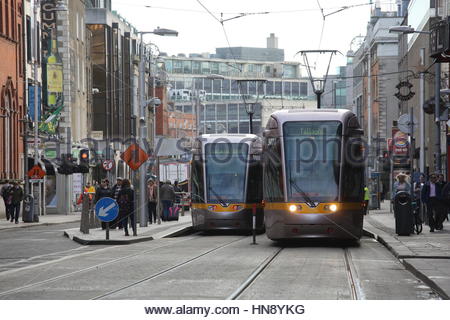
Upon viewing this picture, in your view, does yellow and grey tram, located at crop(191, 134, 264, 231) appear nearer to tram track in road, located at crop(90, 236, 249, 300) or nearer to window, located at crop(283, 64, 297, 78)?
tram track in road, located at crop(90, 236, 249, 300)

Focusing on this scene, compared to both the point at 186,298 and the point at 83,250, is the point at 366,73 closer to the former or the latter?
the point at 83,250

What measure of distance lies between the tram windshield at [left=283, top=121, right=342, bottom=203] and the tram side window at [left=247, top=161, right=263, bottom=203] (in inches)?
381

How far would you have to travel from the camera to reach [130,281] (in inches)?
661

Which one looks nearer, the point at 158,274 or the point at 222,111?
the point at 158,274

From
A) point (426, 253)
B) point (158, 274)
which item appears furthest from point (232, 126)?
point (158, 274)

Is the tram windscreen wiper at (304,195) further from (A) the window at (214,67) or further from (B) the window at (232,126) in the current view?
(A) the window at (214,67)

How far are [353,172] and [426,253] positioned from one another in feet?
Answer: 12.1

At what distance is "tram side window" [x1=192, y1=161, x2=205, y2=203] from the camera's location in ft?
119

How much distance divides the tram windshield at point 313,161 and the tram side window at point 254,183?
31.7 ft

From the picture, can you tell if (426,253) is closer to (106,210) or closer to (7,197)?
(106,210)

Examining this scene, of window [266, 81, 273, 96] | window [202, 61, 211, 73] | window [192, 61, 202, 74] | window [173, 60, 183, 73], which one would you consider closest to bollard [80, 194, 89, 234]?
window [173, 60, 183, 73]

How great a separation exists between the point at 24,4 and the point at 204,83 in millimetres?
122015

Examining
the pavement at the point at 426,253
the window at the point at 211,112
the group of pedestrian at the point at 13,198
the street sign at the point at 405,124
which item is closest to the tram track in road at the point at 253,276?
the pavement at the point at 426,253

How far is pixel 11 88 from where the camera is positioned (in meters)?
60.7
